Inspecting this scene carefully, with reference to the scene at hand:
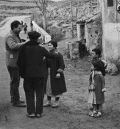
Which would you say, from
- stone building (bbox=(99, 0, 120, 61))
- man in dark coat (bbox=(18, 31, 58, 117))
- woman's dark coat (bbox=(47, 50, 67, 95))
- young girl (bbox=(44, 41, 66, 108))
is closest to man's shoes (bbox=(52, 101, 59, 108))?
young girl (bbox=(44, 41, 66, 108))

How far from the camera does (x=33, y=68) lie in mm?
8047

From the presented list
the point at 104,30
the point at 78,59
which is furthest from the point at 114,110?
the point at 78,59

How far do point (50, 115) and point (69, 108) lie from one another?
2.78 ft

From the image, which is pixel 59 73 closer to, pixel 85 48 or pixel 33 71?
pixel 33 71

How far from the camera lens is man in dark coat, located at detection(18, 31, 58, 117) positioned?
8039 mm

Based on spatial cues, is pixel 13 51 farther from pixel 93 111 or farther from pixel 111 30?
pixel 111 30

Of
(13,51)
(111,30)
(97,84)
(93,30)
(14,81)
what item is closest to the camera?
(97,84)

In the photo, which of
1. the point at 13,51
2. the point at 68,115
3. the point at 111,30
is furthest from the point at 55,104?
the point at 111,30

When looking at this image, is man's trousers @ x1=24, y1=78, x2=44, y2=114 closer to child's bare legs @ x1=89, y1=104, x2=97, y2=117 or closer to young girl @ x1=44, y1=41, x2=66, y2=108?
young girl @ x1=44, y1=41, x2=66, y2=108

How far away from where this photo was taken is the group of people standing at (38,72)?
317 inches

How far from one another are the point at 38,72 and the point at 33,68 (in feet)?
0.41

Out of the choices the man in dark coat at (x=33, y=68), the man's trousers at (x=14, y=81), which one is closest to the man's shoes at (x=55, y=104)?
the man's trousers at (x=14, y=81)

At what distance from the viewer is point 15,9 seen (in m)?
58.6

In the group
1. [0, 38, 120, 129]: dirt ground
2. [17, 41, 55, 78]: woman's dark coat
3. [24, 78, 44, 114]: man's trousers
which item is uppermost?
Answer: [17, 41, 55, 78]: woman's dark coat
